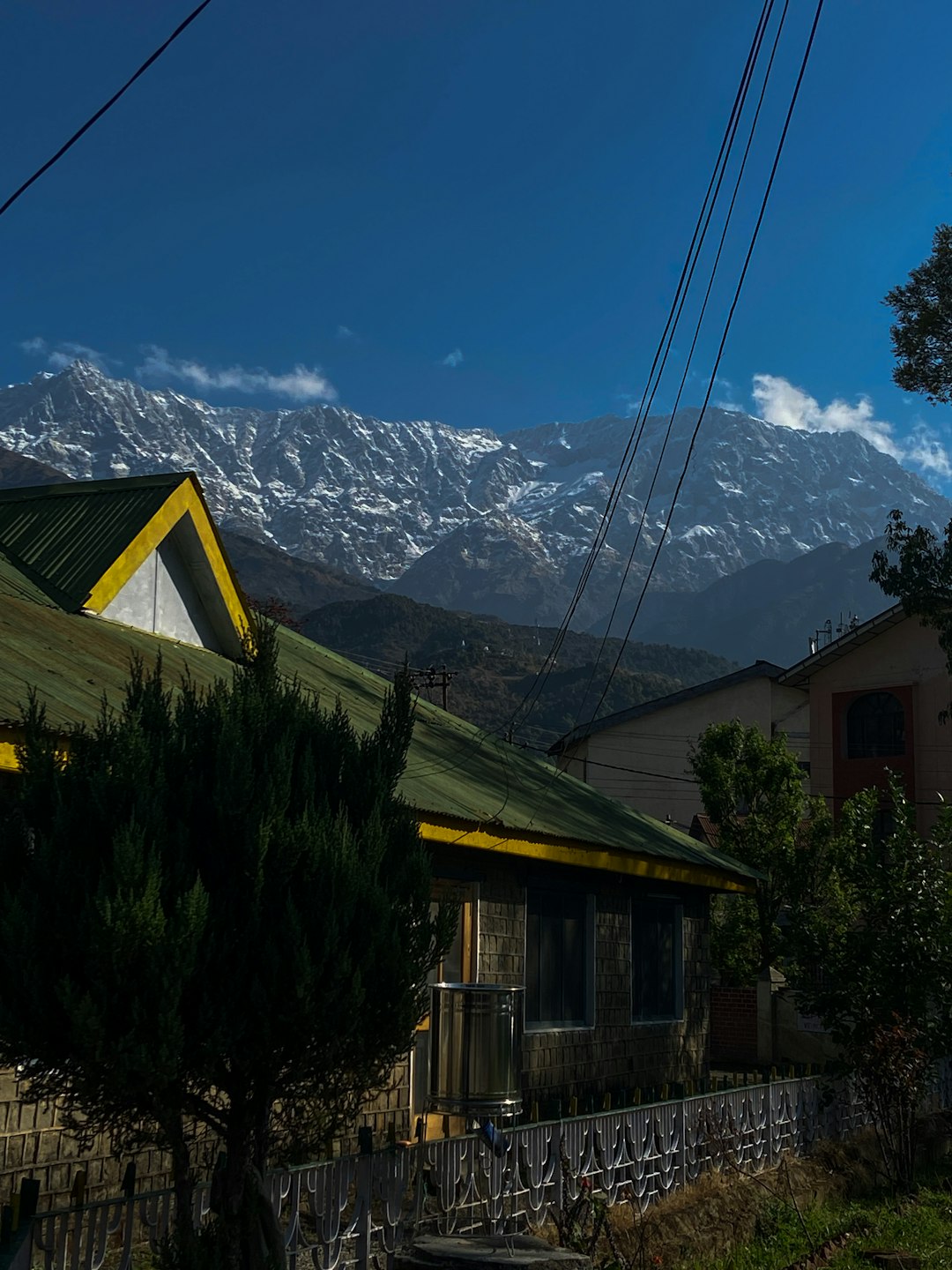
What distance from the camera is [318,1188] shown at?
23.4 feet

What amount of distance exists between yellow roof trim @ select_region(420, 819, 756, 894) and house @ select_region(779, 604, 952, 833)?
84.2 ft

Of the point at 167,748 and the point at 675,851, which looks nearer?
the point at 167,748

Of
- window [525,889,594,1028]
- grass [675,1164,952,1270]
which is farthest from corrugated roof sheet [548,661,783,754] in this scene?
grass [675,1164,952,1270]

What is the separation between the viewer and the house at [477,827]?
39.0ft

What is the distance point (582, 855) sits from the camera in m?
13.1

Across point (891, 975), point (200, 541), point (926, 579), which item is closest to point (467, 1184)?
point (891, 975)

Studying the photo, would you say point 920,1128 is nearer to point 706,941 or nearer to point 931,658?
point 706,941

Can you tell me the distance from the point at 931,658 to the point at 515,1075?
1358 inches

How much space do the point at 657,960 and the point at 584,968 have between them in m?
2.10

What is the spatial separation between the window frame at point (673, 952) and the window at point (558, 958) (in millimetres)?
1070

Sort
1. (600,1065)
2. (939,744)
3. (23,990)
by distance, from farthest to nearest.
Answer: (939,744)
(600,1065)
(23,990)

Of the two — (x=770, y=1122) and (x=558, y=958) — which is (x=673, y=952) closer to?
(x=558, y=958)

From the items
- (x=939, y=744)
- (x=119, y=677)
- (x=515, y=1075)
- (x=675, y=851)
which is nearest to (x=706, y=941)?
(x=675, y=851)

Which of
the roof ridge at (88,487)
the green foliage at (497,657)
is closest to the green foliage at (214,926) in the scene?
the roof ridge at (88,487)
